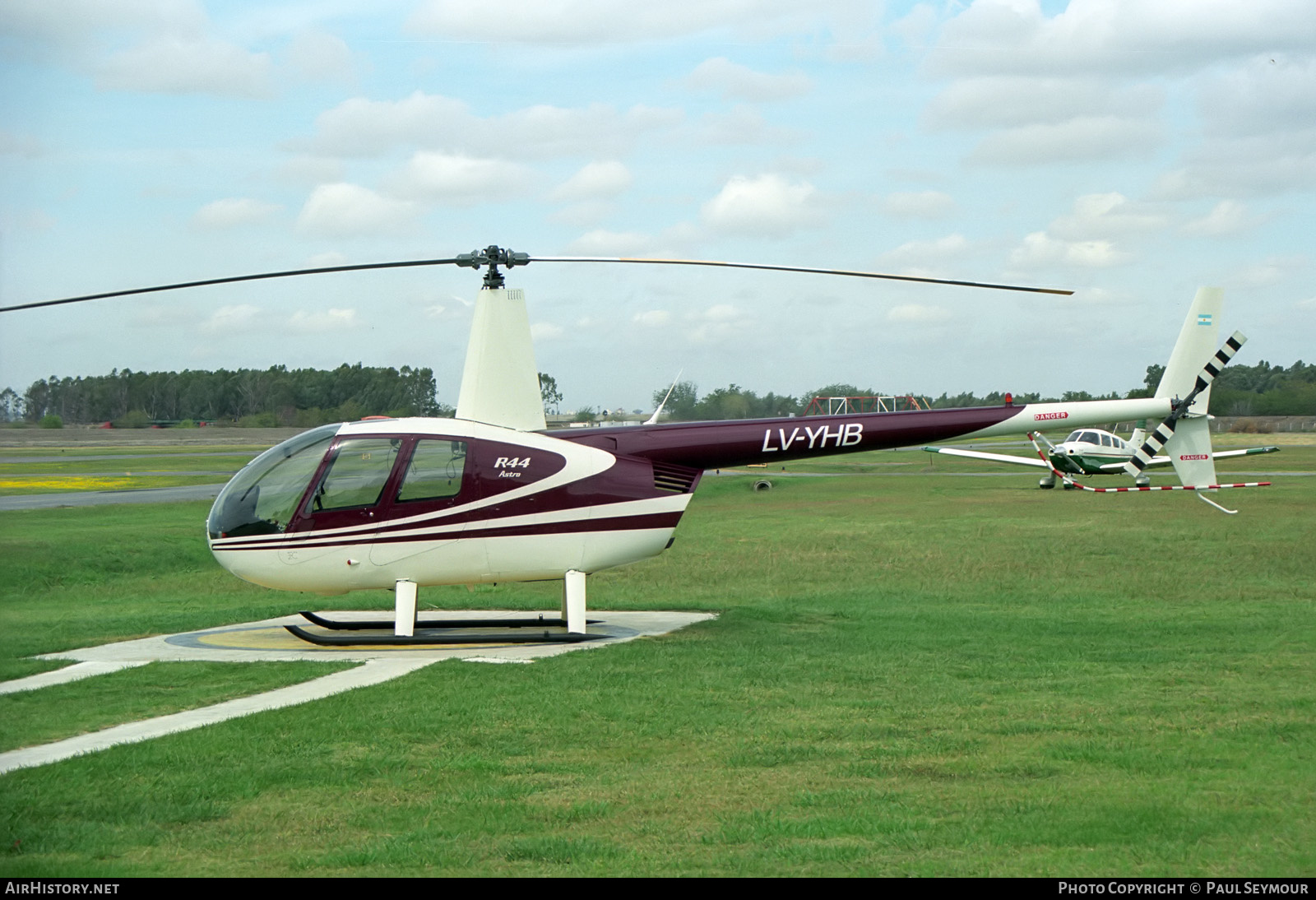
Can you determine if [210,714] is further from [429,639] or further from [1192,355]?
[1192,355]

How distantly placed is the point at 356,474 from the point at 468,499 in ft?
4.21

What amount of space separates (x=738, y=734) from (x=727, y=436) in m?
6.49

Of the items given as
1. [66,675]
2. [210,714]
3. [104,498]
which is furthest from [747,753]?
[104,498]

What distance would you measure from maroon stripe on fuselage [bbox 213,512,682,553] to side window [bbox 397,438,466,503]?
1.52ft

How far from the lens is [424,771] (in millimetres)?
7469

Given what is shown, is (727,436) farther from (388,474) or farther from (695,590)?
(695,590)

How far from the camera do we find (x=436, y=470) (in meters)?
13.6

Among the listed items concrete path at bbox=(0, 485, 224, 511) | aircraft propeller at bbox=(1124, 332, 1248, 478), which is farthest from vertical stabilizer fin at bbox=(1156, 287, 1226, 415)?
concrete path at bbox=(0, 485, 224, 511)

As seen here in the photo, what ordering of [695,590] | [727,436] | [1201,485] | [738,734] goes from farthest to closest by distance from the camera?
[695,590], [1201,485], [727,436], [738,734]

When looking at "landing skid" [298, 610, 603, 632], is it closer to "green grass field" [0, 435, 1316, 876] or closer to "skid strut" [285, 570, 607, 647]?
"skid strut" [285, 570, 607, 647]

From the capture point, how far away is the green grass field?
5770mm

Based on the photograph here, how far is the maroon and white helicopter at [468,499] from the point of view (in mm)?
13516

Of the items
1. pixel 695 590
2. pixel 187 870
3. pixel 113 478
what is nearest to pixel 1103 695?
pixel 187 870

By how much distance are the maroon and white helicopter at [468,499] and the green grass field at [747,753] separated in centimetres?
177
